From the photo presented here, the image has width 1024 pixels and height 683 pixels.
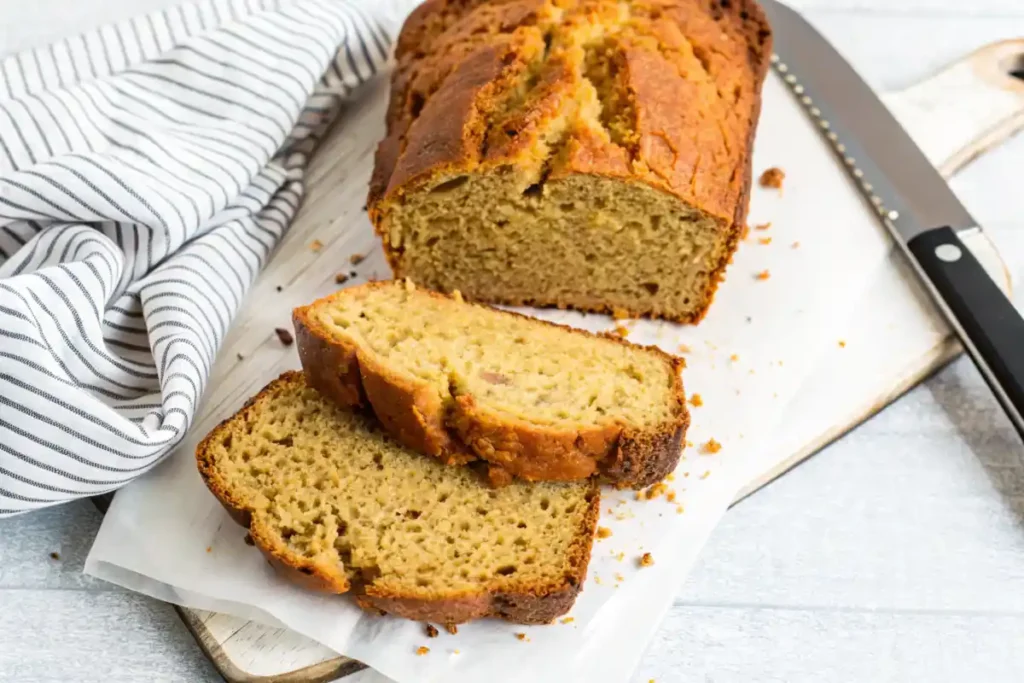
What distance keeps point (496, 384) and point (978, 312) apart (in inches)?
57.6

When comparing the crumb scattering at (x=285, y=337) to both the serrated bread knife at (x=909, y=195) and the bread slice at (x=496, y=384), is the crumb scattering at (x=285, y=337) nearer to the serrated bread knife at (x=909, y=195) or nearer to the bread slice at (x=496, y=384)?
the bread slice at (x=496, y=384)

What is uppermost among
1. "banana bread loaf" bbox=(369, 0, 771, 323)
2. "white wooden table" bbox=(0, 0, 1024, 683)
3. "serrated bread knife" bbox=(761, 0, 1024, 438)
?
"banana bread loaf" bbox=(369, 0, 771, 323)

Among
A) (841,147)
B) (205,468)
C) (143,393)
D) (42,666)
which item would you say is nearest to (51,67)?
(143,393)

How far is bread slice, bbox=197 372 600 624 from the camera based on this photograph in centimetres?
236

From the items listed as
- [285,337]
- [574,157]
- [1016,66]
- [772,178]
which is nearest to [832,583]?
[574,157]

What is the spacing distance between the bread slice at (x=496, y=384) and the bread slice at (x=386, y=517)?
0.08m

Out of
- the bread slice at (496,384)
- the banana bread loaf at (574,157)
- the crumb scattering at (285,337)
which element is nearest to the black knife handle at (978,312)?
the banana bread loaf at (574,157)

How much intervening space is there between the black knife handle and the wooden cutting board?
4.2 inches

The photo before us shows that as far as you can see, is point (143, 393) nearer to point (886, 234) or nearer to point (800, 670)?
point (800, 670)

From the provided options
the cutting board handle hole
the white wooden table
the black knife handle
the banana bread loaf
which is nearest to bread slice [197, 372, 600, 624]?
the white wooden table

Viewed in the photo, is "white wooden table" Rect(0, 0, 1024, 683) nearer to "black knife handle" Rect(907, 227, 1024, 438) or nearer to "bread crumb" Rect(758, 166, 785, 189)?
"black knife handle" Rect(907, 227, 1024, 438)

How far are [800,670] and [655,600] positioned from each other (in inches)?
15.9

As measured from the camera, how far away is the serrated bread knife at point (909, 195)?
287 centimetres

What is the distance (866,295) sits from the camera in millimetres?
3209
